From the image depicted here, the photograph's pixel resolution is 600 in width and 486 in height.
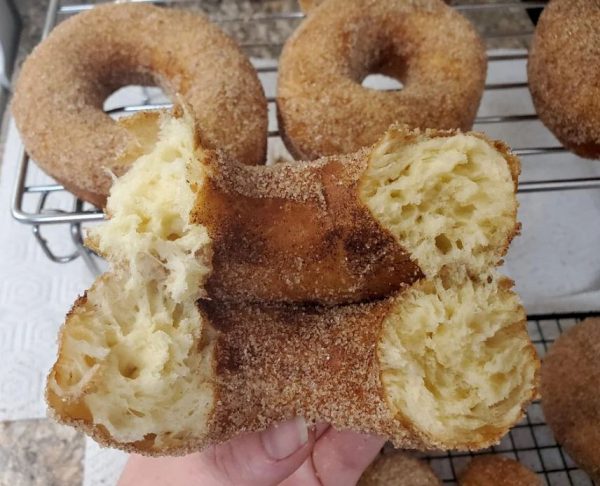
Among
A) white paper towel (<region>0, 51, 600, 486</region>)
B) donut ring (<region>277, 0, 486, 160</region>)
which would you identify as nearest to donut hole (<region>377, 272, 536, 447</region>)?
donut ring (<region>277, 0, 486, 160</region>)

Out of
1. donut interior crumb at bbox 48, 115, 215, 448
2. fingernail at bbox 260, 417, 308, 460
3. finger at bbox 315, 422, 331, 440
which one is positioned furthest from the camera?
finger at bbox 315, 422, 331, 440

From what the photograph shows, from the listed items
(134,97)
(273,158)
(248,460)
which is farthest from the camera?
(134,97)

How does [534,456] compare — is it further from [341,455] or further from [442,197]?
[442,197]

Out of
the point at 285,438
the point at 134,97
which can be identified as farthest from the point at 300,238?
the point at 134,97

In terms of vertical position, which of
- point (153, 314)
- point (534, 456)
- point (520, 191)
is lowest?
point (534, 456)

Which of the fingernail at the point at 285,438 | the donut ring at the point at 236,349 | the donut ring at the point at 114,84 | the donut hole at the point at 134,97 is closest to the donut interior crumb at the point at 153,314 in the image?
the donut ring at the point at 236,349

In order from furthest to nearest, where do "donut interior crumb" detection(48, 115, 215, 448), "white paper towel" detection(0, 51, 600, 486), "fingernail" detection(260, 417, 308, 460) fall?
"white paper towel" detection(0, 51, 600, 486)
"fingernail" detection(260, 417, 308, 460)
"donut interior crumb" detection(48, 115, 215, 448)

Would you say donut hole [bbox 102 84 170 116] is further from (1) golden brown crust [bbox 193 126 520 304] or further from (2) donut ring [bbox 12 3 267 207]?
(1) golden brown crust [bbox 193 126 520 304]
